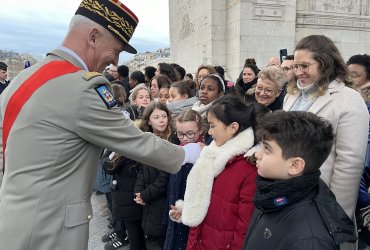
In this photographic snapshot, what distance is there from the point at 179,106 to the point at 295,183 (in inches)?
98.0

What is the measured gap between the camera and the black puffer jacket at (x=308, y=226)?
1.35 m

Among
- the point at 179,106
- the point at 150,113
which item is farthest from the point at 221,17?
the point at 150,113

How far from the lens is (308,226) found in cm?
138

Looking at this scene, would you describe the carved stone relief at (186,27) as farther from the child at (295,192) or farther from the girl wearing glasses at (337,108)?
the child at (295,192)

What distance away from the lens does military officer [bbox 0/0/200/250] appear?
56.9 inches

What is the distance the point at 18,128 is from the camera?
4.80ft

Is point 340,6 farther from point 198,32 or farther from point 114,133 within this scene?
point 114,133

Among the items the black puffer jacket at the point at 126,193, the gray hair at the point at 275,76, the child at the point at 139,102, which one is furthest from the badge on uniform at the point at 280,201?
the child at the point at 139,102

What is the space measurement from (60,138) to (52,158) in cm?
10

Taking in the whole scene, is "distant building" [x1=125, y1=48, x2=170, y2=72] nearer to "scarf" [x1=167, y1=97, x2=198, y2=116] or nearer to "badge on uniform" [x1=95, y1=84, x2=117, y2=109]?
"scarf" [x1=167, y1=97, x2=198, y2=116]

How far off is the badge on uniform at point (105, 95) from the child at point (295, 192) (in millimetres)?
763

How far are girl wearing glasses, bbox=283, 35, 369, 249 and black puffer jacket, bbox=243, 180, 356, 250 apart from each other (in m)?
0.56

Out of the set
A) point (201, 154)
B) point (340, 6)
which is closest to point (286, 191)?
point (201, 154)

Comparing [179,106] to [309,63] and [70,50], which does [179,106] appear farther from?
[70,50]
